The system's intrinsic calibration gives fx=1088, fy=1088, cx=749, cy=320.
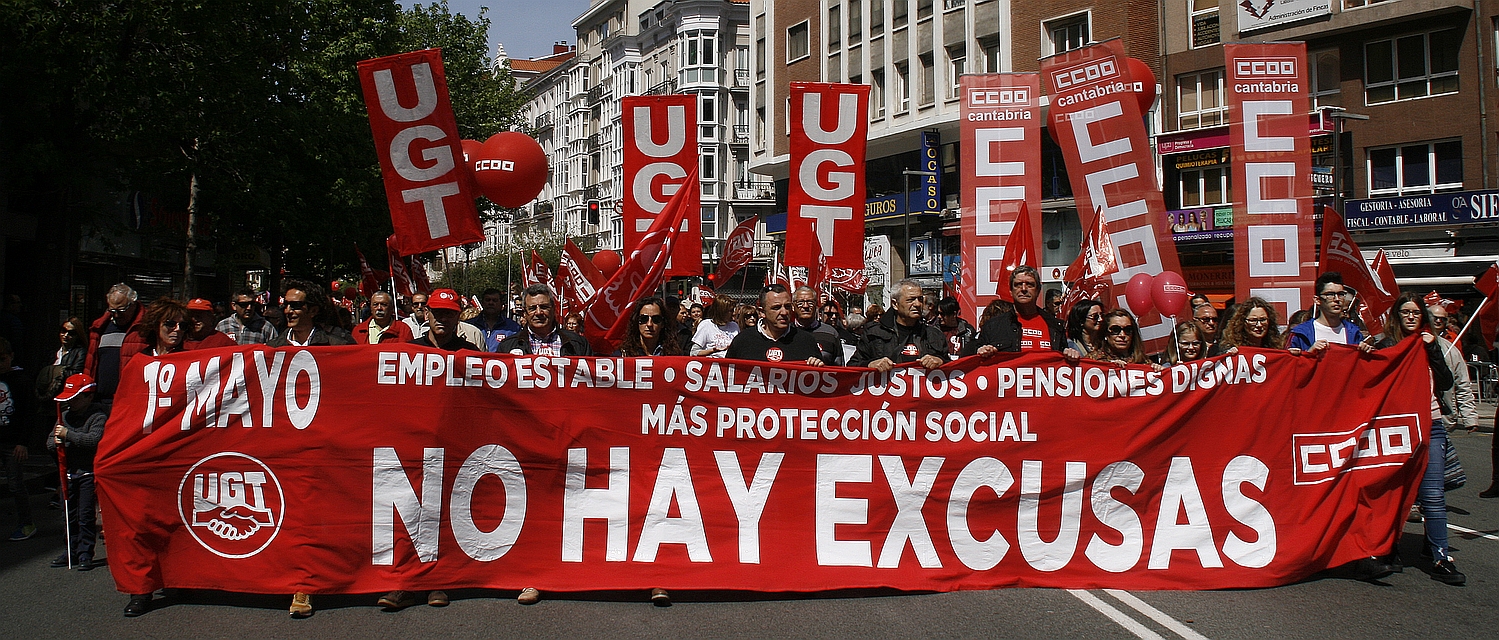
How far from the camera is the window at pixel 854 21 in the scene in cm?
4075

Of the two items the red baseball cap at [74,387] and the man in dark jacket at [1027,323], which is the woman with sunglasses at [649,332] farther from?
the red baseball cap at [74,387]

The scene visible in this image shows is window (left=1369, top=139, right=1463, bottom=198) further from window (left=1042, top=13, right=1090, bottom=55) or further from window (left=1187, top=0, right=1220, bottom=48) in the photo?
window (left=1042, top=13, right=1090, bottom=55)

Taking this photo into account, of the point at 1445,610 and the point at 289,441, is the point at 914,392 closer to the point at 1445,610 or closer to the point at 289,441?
the point at 1445,610

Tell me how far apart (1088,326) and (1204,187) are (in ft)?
87.0

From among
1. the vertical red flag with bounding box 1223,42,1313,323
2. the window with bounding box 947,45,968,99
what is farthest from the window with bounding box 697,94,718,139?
the vertical red flag with bounding box 1223,42,1313,323

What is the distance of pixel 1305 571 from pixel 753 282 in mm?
54506

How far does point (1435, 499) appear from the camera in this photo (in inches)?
240

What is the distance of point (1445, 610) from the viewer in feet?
17.9

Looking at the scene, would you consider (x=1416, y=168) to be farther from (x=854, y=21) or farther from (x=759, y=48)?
(x=759, y=48)

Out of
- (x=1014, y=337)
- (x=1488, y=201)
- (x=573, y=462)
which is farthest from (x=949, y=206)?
(x=573, y=462)

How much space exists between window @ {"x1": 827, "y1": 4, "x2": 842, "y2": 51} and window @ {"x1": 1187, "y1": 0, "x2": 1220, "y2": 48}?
13.8 meters

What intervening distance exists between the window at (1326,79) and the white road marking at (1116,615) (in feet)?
92.9

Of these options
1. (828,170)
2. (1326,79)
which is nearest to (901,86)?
(1326,79)

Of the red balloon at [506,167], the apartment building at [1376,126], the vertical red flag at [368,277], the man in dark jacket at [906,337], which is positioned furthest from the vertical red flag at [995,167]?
the apartment building at [1376,126]
